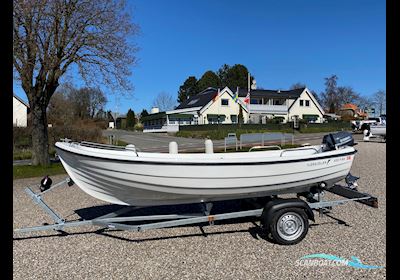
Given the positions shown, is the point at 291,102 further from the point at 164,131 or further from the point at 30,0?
the point at 30,0

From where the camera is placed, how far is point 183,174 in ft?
12.0

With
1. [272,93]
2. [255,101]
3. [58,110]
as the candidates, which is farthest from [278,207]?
[272,93]

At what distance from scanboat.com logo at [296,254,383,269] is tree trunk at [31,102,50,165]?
1059cm

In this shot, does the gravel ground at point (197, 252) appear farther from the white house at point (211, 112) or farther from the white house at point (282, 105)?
the white house at point (282, 105)

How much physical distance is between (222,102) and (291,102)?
487 inches

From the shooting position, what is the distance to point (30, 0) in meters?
8.78

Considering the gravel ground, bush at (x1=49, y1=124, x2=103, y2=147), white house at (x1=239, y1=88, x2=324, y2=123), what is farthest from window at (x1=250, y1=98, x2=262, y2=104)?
the gravel ground

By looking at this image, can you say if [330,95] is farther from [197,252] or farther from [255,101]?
[197,252]

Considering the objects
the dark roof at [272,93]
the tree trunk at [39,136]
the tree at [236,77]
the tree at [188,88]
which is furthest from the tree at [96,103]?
the tree trunk at [39,136]

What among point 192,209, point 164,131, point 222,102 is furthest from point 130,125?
point 192,209

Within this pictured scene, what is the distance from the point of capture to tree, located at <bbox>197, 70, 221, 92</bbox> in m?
63.8

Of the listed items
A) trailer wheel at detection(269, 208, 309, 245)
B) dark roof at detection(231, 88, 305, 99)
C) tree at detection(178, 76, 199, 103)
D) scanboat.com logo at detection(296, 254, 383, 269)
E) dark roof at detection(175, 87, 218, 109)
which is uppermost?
tree at detection(178, 76, 199, 103)

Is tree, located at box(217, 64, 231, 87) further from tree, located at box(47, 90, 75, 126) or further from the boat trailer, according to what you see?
the boat trailer
